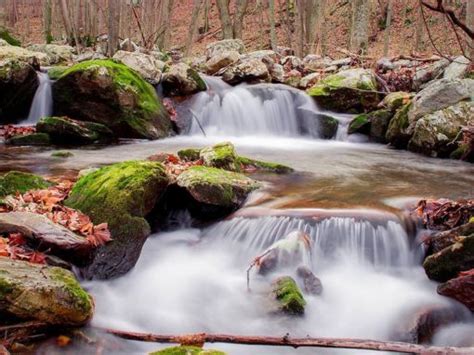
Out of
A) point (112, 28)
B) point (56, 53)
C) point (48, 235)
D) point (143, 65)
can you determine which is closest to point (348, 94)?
point (143, 65)

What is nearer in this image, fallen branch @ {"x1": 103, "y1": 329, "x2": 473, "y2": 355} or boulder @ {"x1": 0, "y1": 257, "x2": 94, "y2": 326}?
fallen branch @ {"x1": 103, "y1": 329, "x2": 473, "y2": 355}

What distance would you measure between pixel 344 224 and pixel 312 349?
183cm

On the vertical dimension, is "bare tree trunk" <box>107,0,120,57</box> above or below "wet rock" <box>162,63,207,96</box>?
above

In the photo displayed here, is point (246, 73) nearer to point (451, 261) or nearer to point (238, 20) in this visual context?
point (238, 20)

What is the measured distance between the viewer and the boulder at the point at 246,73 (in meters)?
14.5

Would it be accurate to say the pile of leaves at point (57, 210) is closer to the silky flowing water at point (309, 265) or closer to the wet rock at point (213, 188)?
the silky flowing water at point (309, 265)

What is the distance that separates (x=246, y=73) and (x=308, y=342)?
12.2m

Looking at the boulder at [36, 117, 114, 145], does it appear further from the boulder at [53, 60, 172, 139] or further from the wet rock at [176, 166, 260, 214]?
the wet rock at [176, 166, 260, 214]

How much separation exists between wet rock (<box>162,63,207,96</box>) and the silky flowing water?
556 cm

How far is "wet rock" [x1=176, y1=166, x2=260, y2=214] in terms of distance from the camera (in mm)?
5574

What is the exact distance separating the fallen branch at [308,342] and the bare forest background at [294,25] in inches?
488

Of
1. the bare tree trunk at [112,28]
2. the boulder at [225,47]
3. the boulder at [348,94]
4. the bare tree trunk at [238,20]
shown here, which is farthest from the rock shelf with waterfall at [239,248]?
the bare tree trunk at [238,20]

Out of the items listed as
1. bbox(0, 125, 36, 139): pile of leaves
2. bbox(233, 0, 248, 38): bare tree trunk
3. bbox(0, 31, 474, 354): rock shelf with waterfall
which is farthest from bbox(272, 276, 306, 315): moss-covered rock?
bbox(233, 0, 248, 38): bare tree trunk

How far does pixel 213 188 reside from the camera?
560 cm
